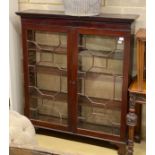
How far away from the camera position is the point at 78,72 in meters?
2.56

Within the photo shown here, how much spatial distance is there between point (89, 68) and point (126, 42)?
44cm

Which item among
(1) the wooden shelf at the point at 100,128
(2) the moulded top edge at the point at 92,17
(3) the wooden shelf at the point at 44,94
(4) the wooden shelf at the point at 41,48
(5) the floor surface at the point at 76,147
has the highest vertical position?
(2) the moulded top edge at the point at 92,17

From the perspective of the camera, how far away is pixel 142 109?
266cm

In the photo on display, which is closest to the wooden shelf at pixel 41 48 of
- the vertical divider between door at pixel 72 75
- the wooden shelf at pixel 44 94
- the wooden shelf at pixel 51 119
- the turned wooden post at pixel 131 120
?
the vertical divider between door at pixel 72 75

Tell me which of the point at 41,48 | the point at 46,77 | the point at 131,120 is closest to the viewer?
the point at 131,120

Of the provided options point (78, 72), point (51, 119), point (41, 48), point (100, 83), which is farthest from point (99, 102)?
point (41, 48)

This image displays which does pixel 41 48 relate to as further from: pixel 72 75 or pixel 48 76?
pixel 72 75

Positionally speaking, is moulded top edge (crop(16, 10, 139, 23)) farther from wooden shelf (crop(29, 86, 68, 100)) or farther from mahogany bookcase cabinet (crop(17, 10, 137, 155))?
wooden shelf (crop(29, 86, 68, 100))

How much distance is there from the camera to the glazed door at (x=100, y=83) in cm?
247

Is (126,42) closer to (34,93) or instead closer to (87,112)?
(87,112)

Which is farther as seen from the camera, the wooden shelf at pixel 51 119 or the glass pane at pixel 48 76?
the wooden shelf at pixel 51 119

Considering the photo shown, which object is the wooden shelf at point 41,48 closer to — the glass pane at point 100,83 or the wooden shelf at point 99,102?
the glass pane at point 100,83
